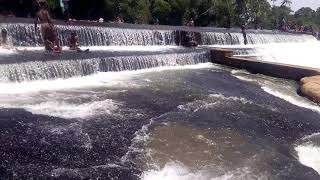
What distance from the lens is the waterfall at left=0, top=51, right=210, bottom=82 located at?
11.9 metres

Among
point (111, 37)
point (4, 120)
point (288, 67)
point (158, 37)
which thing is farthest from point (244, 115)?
point (158, 37)

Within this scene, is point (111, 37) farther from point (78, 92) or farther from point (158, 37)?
point (78, 92)

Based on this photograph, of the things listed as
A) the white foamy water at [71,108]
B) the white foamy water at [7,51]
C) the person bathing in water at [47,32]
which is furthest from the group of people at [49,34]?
the white foamy water at [71,108]

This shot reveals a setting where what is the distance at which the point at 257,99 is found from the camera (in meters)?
12.1

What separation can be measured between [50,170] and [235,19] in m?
38.6

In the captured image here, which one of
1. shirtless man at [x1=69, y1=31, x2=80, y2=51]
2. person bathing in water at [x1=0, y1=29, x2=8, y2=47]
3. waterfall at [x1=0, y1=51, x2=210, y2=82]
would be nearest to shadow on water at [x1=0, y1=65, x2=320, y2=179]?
waterfall at [x1=0, y1=51, x2=210, y2=82]

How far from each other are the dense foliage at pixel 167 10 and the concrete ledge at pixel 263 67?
1202cm

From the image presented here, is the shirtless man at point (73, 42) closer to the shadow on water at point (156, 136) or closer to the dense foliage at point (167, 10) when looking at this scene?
the shadow on water at point (156, 136)

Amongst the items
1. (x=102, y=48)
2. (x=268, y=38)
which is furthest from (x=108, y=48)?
(x=268, y=38)

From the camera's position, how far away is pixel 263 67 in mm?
17672

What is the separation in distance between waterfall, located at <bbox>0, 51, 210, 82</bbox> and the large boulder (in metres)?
5.15

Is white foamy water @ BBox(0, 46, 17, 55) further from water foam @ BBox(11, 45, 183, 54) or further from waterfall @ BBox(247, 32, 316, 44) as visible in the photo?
waterfall @ BBox(247, 32, 316, 44)

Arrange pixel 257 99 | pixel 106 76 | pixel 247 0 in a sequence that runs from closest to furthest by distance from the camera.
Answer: pixel 257 99
pixel 106 76
pixel 247 0

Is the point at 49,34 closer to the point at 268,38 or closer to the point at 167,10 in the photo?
the point at 268,38
